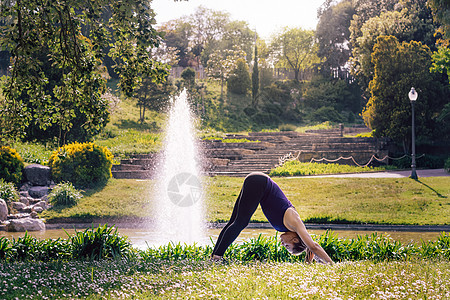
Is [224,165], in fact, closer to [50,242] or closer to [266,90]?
[50,242]

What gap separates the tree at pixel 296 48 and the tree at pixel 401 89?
1175 inches

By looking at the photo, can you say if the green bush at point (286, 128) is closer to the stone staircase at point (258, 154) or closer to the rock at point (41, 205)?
the stone staircase at point (258, 154)

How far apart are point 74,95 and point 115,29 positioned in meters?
1.36

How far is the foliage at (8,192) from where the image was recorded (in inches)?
545

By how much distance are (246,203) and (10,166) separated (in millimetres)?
12757

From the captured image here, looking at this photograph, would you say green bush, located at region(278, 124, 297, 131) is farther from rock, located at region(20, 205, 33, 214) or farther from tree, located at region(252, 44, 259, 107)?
rock, located at region(20, 205, 33, 214)

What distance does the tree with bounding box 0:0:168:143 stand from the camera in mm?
6829

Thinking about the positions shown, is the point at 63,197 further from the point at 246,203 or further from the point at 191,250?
the point at 246,203

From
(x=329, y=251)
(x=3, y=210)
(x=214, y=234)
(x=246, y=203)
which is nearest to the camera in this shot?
(x=246, y=203)

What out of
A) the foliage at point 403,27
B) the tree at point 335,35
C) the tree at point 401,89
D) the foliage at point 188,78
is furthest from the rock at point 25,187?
the tree at point 335,35

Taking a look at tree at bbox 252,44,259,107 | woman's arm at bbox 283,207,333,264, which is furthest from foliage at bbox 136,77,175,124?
woman's arm at bbox 283,207,333,264

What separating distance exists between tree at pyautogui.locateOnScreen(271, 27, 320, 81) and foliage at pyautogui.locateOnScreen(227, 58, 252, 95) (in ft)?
42.9

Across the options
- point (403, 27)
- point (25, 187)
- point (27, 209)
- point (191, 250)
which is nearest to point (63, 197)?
point (27, 209)

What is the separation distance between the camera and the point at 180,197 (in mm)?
14367
